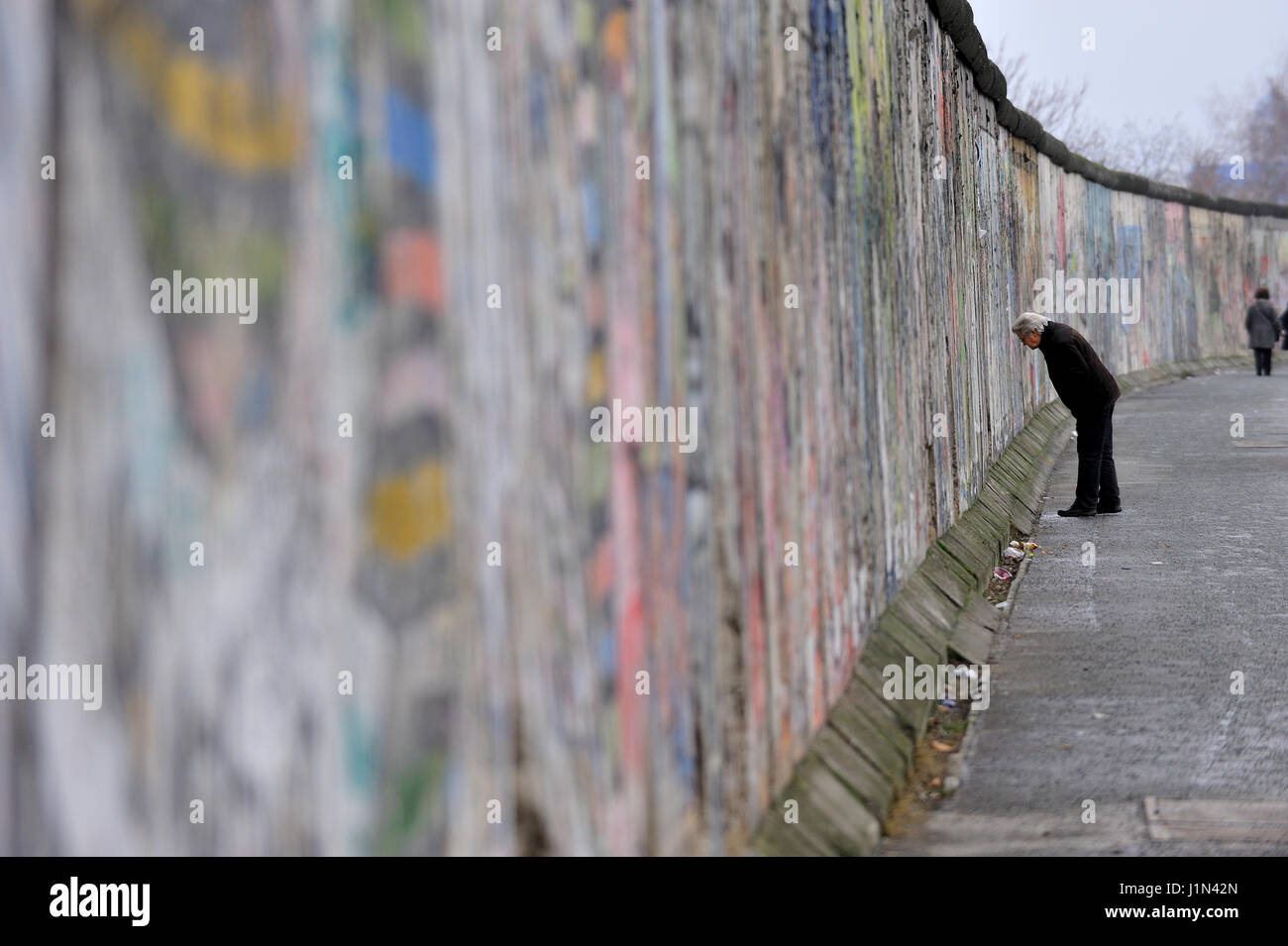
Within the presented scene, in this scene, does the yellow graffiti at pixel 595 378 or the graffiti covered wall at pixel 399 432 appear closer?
the graffiti covered wall at pixel 399 432

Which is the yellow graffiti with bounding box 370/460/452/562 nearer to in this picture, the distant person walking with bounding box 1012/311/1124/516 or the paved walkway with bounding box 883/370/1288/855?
the paved walkway with bounding box 883/370/1288/855

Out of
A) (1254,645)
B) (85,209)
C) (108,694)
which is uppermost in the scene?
(85,209)

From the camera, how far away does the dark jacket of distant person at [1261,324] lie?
2873 centimetres

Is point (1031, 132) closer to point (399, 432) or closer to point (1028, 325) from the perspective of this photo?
point (1028, 325)

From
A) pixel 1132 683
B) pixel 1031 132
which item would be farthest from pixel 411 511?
pixel 1031 132

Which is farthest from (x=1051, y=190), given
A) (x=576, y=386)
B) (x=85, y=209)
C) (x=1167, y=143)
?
(x=1167, y=143)

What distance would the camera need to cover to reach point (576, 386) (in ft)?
10.00

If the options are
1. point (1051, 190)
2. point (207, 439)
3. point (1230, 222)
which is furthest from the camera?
point (1230, 222)

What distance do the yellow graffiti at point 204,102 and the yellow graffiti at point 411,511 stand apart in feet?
1.48

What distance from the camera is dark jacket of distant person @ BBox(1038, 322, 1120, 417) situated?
36.7ft

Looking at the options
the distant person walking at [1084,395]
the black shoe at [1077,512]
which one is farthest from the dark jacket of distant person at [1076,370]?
the black shoe at [1077,512]

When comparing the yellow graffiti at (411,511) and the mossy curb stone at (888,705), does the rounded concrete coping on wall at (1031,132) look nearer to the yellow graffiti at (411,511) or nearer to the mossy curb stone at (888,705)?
the mossy curb stone at (888,705)

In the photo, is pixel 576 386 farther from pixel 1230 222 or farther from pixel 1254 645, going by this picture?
pixel 1230 222
